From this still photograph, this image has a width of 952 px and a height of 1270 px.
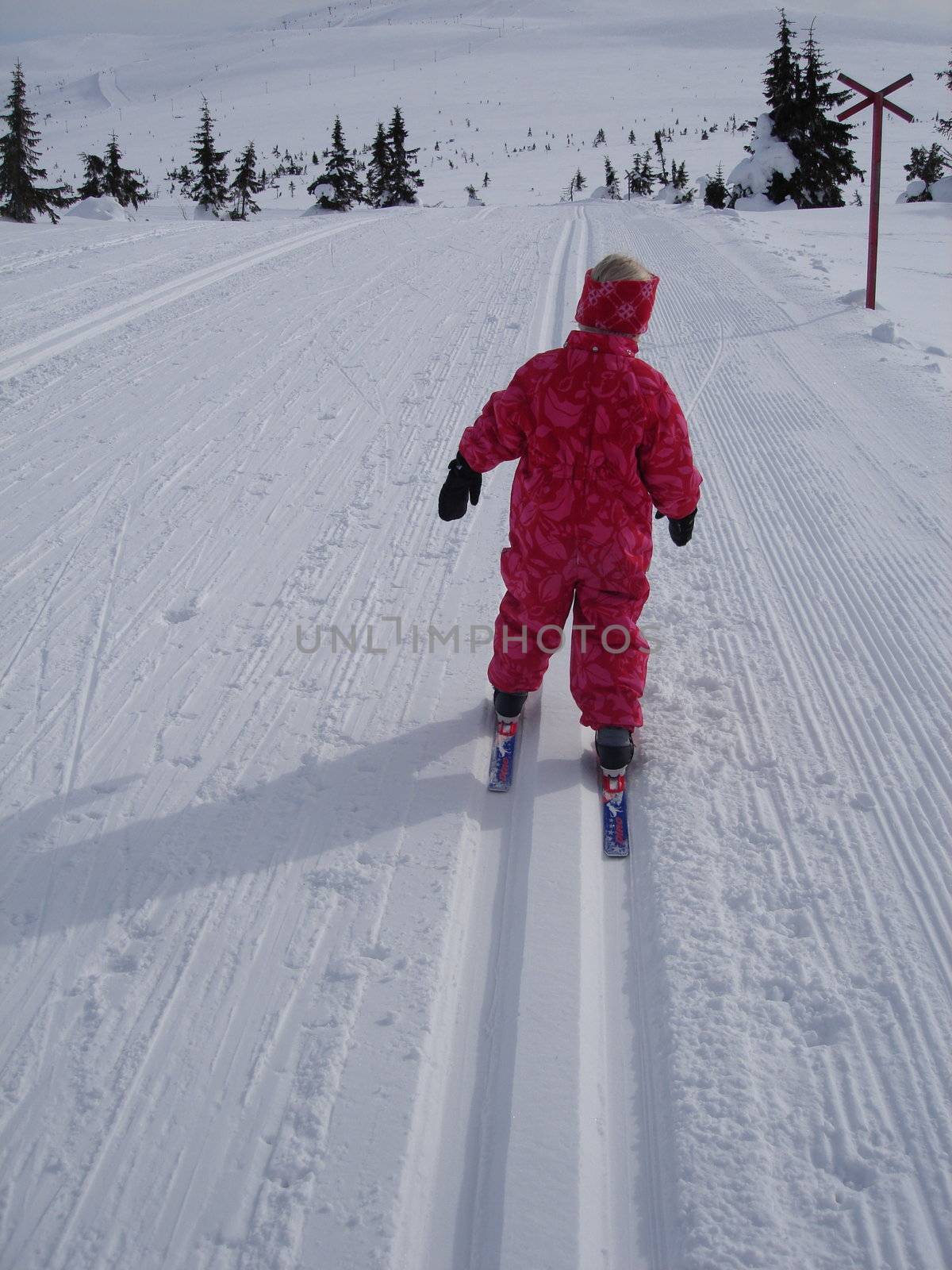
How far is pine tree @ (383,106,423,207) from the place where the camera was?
32500 millimetres

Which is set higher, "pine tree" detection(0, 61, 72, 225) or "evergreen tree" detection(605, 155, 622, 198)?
"evergreen tree" detection(605, 155, 622, 198)

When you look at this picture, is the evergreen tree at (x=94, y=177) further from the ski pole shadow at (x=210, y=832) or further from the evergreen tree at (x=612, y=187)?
the ski pole shadow at (x=210, y=832)

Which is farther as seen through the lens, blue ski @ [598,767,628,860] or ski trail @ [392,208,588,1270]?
blue ski @ [598,767,628,860]

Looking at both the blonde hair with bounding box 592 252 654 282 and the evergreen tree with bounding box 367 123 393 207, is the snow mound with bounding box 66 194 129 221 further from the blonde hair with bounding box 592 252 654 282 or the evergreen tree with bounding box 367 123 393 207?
the blonde hair with bounding box 592 252 654 282

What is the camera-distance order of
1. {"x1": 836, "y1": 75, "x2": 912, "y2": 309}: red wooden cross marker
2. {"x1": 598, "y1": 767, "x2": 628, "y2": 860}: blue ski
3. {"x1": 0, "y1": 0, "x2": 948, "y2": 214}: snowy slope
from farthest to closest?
{"x1": 0, "y1": 0, "x2": 948, "y2": 214}: snowy slope → {"x1": 836, "y1": 75, "x2": 912, "y2": 309}: red wooden cross marker → {"x1": 598, "y1": 767, "x2": 628, "y2": 860}: blue ski

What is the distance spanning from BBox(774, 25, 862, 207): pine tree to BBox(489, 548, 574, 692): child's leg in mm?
25023

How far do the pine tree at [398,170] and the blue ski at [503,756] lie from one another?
35490 mm

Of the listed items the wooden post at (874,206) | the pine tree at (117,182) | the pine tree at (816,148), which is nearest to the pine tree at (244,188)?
the pine tree at (117,182)

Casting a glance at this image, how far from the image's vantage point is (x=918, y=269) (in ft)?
34.8

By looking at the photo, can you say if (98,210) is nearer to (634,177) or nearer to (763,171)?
(763,171)

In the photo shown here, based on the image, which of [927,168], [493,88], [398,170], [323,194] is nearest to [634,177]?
[398,170]

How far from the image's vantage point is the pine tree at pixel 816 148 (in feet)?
73.0

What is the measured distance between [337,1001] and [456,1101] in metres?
0.32

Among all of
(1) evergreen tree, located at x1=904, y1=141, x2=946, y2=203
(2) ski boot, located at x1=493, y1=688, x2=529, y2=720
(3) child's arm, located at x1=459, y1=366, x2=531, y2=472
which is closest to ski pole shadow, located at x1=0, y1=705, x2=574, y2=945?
(2) ski boot, located at x1=493, y1=688, x2=529, y2=720
